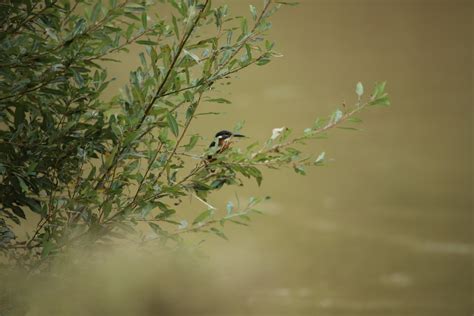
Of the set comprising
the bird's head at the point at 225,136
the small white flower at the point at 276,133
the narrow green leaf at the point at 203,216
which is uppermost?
the small white flower at the point at 276,133

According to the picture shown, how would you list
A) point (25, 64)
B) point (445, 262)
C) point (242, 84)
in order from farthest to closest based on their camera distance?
point (242, 84) < point (445, 262) < point (25, 64)

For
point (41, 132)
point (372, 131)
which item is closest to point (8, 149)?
point (41, 132)

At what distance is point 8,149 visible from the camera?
4.38 feet

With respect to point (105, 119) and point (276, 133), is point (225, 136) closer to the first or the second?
point (276, 133)

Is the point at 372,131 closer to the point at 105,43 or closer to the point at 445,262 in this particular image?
the point at 445,262

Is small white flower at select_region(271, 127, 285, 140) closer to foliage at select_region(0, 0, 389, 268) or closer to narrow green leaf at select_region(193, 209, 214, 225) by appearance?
foliage at select_region(0, 0, 389, 268)

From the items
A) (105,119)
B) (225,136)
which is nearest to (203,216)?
(225,136)

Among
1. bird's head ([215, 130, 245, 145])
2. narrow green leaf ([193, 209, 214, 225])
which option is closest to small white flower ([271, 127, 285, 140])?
bird's head ([215, 130, 245, 145])

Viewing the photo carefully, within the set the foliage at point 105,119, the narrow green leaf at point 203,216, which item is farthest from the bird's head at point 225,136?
the narrow green leaf at point 203,216

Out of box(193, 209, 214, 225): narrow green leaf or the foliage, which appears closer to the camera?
the foliage

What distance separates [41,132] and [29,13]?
0.25 meters

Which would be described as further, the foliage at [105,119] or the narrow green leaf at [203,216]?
the narrow green leaf at [203,216]

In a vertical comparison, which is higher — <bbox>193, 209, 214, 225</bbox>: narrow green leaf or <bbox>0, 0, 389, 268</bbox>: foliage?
<bbox>0, 0, 389, 268</bbox>: foliage

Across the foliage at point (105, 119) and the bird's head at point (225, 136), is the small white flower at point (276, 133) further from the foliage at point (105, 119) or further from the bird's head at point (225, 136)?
the bird's head at point (225, 136)
